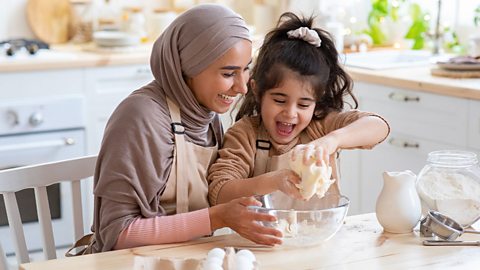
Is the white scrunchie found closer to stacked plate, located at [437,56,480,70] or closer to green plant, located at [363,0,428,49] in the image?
stacked plate, located at [437,56,480,70]

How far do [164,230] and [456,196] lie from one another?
1.98ft

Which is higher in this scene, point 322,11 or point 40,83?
point 322,11

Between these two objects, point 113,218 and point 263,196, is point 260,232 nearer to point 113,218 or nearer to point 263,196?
point 263,196

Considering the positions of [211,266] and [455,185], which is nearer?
[211,266]

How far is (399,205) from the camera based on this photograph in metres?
1.78

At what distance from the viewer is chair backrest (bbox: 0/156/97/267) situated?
2031mm

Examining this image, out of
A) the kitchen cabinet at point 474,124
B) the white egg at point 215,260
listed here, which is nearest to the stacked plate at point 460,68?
the kitchen cabinet at point 474,124

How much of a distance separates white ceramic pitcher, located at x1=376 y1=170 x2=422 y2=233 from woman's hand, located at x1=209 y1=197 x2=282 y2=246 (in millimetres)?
255

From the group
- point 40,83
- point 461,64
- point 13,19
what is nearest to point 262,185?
point 461,64

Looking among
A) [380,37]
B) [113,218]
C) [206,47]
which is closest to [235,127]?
[206,47]

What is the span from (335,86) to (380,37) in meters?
2.22

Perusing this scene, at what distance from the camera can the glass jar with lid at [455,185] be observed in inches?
71.0

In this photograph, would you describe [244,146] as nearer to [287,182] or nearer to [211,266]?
[287,182]

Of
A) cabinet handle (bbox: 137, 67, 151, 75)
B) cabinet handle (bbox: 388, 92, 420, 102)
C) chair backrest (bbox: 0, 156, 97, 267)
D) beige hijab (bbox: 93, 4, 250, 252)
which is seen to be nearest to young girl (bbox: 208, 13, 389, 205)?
beige hijab (bbox: 93, 4, 250, 252)
